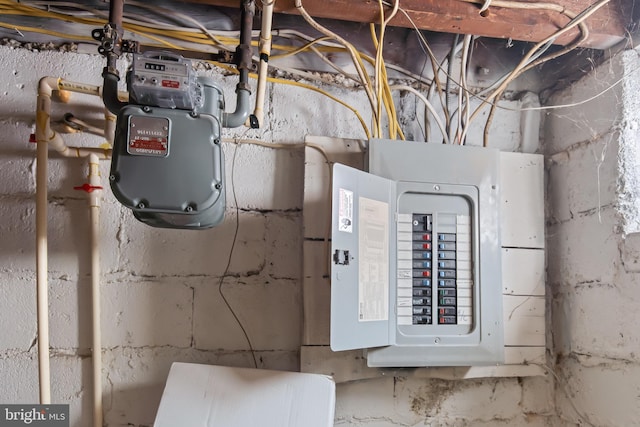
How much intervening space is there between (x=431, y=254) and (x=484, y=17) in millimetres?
531

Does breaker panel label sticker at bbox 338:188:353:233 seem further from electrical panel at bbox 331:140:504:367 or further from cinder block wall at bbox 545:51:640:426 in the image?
cinder block wall at bbox 545:51:640:426

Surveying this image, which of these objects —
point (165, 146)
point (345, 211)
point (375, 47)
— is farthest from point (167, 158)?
point (375, 47)

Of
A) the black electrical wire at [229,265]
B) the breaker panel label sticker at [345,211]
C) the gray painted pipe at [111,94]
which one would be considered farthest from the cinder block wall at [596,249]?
the gray painted pipe at [111,94]

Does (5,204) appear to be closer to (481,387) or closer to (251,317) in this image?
(251,317)

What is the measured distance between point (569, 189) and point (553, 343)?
1.28ft

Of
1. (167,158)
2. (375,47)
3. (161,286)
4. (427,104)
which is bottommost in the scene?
(161,286)

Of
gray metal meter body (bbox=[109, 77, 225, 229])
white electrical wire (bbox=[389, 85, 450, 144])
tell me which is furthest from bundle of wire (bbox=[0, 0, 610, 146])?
gray metal meter body (bbox=[109, 77, 225, 229])

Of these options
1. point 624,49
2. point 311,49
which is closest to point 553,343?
point 624,49

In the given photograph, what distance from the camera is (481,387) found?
119 cm

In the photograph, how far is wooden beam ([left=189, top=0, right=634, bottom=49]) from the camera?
1036mm

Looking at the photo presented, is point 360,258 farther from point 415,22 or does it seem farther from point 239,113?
point 415,22

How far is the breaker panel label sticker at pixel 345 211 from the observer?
942 millimetres

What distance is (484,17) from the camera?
1.06m

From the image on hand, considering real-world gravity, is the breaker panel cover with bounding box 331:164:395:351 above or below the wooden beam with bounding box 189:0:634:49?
below
